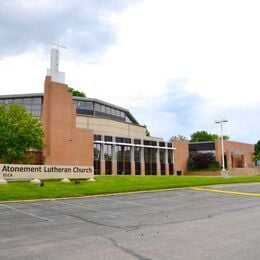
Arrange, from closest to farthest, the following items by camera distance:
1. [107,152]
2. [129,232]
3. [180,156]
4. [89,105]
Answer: [129,232] < [107,152] < [89,105] < [180,156]

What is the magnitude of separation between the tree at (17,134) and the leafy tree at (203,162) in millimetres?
39608

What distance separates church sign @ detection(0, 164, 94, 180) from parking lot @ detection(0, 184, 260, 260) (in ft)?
33.1

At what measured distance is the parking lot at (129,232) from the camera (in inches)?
291

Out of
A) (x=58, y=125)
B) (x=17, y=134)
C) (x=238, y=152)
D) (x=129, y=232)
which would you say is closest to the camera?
(x=129, y=232)

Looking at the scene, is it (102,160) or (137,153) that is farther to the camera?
(137,153)

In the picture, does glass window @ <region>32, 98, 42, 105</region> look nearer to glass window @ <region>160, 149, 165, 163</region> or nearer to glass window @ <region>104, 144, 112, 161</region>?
glass window @ <region>104, 144, 112, 161</region>

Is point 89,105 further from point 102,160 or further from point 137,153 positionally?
point 102,160

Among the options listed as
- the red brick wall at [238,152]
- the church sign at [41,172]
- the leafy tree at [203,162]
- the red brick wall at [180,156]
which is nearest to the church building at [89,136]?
the red brick wall at [180,156]

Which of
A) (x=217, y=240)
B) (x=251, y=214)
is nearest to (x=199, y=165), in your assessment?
(x=251, y=214)

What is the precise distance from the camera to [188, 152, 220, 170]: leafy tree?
69.6 meters

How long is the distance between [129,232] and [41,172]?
1891 centimetres

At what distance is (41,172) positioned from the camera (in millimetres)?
27484

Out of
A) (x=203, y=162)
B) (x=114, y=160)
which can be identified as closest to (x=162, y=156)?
(x=203, y=162)

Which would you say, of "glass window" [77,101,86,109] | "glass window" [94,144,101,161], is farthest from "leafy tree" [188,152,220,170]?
"glass window" [77,101,86,109]
